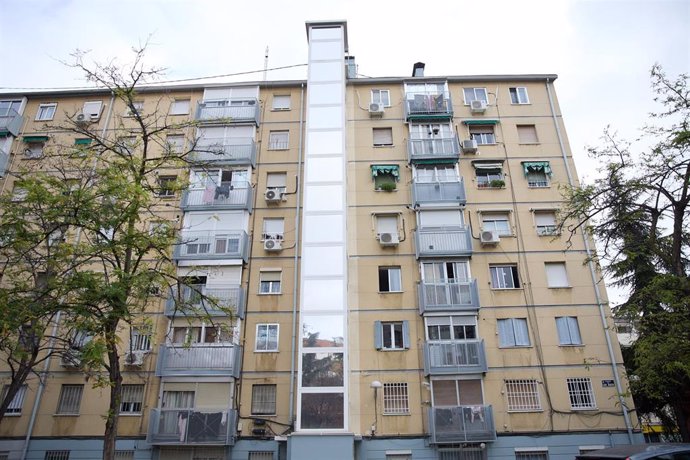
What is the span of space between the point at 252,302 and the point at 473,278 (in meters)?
10.2

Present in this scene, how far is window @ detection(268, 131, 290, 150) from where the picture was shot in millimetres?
26375

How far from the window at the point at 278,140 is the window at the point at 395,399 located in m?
13.2

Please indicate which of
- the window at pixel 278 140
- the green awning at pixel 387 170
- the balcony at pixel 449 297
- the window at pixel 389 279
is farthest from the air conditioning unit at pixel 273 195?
the balcony at pixel 449 297

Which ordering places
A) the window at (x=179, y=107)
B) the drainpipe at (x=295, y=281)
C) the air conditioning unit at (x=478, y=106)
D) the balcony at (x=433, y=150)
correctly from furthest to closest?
the window at (x=179, y=107) < the air conditioning unit at (x=478, y=106) < the balcony at (x=433, y=150) < the drainpipe at (x=295, y=281)

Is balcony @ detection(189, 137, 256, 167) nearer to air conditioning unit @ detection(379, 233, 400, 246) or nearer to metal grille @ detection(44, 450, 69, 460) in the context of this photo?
air conditioning unit @ detection(379, 233, 400, 246)

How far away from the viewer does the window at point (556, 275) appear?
23062 mm

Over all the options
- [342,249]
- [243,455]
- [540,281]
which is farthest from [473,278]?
[243,455]

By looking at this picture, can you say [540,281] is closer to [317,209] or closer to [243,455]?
[317,209]

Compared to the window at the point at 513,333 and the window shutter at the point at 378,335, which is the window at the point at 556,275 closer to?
the window at the point at 513,333

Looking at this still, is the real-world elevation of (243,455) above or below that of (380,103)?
below

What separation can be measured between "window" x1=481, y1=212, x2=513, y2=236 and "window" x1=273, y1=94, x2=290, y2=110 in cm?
1225

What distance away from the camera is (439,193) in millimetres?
24312

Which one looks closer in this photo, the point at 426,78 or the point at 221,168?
the point at 221,168

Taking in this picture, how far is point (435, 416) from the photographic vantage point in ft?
65.8
